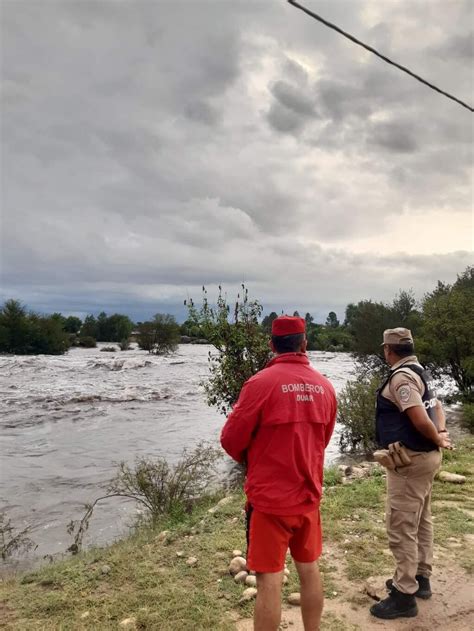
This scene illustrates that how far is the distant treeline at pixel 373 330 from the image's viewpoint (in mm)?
26688

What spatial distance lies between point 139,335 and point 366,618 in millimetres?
69902

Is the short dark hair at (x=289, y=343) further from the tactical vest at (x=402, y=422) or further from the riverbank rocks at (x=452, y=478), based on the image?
the riverbank rocks at (x=452, y=478)

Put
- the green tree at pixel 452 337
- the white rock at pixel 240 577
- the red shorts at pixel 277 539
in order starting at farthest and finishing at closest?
the green tree at pixel 452 337 < the white rock at pixel 240 577 < the red shorts at pixel 277 539

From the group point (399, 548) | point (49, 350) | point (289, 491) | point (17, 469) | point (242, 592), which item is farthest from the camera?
point (49, 350)

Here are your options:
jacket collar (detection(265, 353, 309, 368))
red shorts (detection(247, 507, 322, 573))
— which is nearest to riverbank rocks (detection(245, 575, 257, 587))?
red shorts (detection(247, 507, 322, 573))

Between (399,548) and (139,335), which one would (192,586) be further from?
(139,335)

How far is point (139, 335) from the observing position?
72625 mm

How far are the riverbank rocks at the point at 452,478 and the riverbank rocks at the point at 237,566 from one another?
475cm

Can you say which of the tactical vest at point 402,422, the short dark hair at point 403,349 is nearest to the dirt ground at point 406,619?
the tactical vest at point 402,422

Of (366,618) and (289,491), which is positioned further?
(366,618)

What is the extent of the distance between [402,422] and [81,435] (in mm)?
17465

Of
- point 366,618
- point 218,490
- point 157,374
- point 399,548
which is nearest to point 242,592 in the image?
point 366,618

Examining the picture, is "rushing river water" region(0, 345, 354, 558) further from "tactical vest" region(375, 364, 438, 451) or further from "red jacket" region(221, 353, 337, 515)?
"red jacket" region(221, 353, 337, 515)

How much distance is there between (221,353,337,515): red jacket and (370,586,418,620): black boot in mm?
A: 1597
